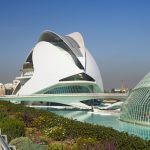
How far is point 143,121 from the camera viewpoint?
20.7 m

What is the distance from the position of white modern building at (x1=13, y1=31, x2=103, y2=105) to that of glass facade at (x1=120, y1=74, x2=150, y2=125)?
93.3 feet

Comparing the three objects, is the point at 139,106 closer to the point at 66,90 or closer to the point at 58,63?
the point at 66,90

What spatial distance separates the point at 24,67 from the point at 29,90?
27.7 feet

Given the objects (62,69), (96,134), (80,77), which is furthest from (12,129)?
(80,77)

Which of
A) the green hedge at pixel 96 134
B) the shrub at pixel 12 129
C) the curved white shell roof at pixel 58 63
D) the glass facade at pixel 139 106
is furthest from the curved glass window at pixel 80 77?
the shrub at pixel 12 129

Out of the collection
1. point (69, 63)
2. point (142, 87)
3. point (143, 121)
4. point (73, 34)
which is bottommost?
point (143, 121)

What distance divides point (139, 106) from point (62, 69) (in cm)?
3189

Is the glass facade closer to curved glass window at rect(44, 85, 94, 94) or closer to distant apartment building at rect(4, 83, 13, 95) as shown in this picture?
curved glass window at rect(44, 85, 94, 94)

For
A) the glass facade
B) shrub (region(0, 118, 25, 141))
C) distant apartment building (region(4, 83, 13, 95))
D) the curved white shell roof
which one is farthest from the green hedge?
distant apartment building (region(4, 83, 13, 95))

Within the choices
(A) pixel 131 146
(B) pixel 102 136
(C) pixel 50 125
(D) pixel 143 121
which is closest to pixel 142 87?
(D) pixel 143 121

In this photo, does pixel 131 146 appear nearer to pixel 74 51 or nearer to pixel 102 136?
pixel 102 136

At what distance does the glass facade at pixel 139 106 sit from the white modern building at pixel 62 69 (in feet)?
93.3

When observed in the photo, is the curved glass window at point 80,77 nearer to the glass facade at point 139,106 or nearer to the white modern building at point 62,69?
the white modern building at point 62,69

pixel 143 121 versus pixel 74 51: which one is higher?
pixel 74 51
